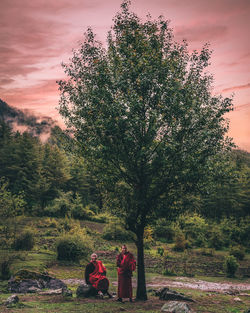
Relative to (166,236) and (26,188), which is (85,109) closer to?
(166,236)

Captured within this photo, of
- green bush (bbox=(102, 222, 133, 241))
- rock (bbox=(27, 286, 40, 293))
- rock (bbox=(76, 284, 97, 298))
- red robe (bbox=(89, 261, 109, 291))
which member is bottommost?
green bush (bbox=(102, 222, 133, 241))

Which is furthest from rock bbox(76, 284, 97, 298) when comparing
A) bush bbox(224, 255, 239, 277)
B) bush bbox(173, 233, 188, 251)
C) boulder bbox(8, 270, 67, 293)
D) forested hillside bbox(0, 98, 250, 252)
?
forested hillside bbox(0, 98, 250, 252)

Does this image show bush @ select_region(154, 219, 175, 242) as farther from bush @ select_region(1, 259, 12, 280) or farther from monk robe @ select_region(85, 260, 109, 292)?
monk robe @ select_region(85, 260, 109, 292)

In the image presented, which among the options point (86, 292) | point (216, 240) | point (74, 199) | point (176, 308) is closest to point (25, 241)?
point (86, 292)

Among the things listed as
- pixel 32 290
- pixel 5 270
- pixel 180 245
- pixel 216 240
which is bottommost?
pixel 216 240

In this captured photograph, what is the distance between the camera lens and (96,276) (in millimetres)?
11633

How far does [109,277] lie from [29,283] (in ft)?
21.5

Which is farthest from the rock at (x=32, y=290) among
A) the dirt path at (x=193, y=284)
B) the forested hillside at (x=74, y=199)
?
the forested hillside at (x=74, y=199)

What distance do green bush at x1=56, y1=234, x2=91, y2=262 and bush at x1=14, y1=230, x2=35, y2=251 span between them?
242 centimetres

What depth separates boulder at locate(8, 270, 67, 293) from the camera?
42.7ft

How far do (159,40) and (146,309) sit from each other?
431 inches

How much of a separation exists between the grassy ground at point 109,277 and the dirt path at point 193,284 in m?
0.39

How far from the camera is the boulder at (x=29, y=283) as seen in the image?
1301 cm

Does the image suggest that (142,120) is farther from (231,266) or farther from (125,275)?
(231,266)
